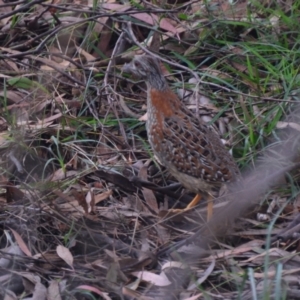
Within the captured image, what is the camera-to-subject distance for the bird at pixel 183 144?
18.2 ft

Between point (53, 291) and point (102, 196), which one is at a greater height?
point (102, 196)

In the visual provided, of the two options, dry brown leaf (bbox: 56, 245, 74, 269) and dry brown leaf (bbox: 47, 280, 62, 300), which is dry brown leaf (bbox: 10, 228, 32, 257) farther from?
dry brown leaf (bbox: 47, 280, 62, 300)

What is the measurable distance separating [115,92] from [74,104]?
13.3 inches

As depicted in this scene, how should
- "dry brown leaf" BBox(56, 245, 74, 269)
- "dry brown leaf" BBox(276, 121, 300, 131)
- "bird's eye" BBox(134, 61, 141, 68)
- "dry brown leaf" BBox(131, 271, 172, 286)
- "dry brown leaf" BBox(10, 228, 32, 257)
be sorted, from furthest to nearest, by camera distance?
"dry brown leaf" BBox(276, 121, 300, 131), "bird's eye" BBox(134, 61, 141, 68), "dry brown leaf" BBox(10, 228, 32, 257), "dry brown leaf" BBox(56, 245, 74, 269), "dry brown leaf" BBox(131, 271, 172, 286)

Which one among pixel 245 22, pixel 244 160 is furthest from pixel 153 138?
pixel 245 22

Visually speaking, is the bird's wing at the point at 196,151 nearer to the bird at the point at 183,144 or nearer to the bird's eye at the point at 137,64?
the bird at the point at 183,144

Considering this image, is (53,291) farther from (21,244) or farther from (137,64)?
(137,64)

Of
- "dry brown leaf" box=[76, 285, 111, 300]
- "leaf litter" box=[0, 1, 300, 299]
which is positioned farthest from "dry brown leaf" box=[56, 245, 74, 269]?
"dry brown leaf" box=[76, 285, 111, 300]

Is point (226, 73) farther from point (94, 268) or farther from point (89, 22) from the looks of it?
point (94, 268)

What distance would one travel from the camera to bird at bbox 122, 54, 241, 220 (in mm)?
5543

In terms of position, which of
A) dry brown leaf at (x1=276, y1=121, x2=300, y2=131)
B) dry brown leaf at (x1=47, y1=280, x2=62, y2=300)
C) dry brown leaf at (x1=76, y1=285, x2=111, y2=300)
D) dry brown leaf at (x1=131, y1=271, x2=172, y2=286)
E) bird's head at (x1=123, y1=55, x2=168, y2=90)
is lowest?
dry brown leaf at (x1=47, y1=280, x2=62, y2=300)

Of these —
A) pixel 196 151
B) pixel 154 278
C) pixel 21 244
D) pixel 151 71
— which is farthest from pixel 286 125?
pixel 21 244

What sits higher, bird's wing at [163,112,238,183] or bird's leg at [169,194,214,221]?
bird's wing at [163,112,238,183]

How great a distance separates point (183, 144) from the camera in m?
5.64
